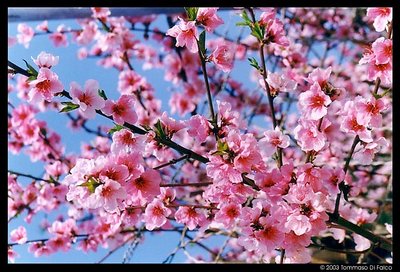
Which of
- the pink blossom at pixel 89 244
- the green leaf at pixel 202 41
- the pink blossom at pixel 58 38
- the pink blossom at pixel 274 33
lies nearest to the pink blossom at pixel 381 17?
the pink blossom at pixel 274 33

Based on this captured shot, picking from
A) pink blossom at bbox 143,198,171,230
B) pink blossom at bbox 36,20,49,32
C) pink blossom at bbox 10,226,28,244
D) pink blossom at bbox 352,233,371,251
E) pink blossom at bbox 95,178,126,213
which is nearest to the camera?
pink blossom at bbox 95,178,126,213

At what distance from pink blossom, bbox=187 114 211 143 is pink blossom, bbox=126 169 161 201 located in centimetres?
21

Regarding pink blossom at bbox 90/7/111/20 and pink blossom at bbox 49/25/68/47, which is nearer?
pink blossom at bbox 90/7/111/20

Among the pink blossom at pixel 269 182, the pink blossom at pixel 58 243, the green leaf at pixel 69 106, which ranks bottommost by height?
the pink blossom at pixel 269 182

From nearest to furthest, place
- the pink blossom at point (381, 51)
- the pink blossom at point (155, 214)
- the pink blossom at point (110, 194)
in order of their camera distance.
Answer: the pink blossom at point (110, 194)
the pink blossom at point (381, 51)
the pink blossom at point (155, 214)

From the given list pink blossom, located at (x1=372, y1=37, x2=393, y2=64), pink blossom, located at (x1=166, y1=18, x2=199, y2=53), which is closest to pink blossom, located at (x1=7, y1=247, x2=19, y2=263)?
pink blossom, located at (x1=166, y1=18, x2=199, y2=53)

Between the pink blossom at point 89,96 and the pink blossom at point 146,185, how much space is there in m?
0.29

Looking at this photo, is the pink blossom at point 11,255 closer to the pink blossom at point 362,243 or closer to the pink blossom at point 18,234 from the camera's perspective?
the pink blossom at point 18,234

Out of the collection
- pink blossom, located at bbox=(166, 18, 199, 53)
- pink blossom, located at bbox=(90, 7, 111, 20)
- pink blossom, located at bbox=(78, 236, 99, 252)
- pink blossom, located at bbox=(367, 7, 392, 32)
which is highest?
pink blossom, located at bbox=(90, 7, 111, 20)

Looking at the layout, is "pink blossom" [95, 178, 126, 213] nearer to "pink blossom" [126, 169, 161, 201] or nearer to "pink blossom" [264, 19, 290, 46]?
"pink blossom" [126, 169, 161, 201]

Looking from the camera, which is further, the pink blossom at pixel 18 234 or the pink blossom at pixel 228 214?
the pink blossom at pixel 18 234

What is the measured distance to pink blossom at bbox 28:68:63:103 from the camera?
1.58 meters

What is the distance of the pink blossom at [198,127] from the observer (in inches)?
67.9
